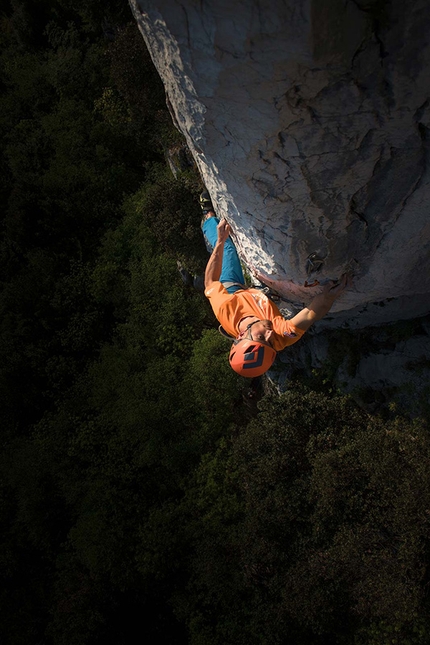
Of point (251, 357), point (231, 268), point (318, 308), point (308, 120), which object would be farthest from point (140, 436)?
point (308, 120)

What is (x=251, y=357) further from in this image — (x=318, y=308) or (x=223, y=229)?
(x=223, y=229)

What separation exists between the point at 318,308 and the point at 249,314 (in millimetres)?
877

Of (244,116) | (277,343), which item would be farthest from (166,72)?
(277,343)

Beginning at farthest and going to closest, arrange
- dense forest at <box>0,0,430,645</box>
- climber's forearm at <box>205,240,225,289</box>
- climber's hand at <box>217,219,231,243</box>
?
dense forest at <box>0,0,430,645</box> < climber's hand at <box>217,219,231,243</box> < climber's forearm at <box>205,240,225,289</box>

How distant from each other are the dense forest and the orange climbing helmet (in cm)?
374

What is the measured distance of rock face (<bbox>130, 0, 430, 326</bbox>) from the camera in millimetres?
3755

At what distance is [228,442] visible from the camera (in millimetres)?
12430

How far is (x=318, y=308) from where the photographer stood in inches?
234

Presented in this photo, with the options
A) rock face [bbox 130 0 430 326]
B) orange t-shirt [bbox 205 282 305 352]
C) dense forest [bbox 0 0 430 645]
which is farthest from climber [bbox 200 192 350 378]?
dense forest [bbox 0 0 430 645]

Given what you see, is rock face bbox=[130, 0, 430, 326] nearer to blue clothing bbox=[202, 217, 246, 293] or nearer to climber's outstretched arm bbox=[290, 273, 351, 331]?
climber's outstretched arm bbox=[290, 273, 351, 331]

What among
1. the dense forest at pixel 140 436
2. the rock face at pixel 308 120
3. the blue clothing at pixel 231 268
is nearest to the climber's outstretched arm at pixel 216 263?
the rock face at pixel 308 120

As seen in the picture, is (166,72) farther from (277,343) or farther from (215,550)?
(215,550)

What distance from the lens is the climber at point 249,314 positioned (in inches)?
227

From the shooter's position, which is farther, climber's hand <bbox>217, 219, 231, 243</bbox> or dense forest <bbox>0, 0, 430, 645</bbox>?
dense forest <bbox>0, 0, 430, 645</bbox>
